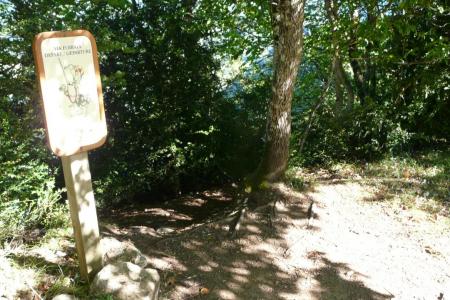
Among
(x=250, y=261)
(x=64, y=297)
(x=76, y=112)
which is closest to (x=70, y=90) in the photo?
(x=76, y=112)

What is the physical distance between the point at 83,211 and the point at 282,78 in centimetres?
283

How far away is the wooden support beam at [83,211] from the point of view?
2.91 metres

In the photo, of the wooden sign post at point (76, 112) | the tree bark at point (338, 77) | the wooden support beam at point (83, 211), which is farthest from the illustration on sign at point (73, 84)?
the tree bark at point (338, 77)

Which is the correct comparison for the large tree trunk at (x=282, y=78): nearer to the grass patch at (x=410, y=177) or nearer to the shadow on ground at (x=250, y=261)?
the shadow on ground at (x=250, y=261)

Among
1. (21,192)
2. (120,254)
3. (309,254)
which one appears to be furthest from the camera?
(309,254)

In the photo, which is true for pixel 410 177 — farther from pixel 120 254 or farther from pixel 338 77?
pixel 120 254

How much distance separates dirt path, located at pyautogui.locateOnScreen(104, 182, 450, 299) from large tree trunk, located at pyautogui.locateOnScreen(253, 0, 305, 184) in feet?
1.20

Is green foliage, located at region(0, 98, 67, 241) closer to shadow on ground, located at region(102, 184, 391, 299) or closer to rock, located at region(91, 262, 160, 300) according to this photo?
shadow on ground, located at region(102, 184, 391, 299)

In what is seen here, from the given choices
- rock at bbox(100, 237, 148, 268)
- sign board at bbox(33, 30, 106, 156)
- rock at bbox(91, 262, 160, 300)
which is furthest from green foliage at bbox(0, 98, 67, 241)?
sign board at bbox(33, 30, 106, 156)

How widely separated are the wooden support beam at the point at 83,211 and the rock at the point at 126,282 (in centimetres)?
14

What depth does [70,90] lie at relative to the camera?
2.79 m

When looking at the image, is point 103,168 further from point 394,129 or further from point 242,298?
point 394,129

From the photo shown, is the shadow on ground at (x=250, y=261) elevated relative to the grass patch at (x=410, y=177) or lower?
lower

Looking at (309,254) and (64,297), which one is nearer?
(64,297)
